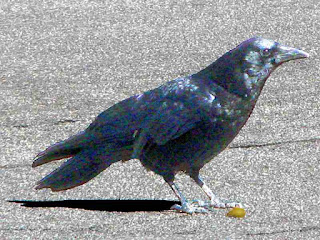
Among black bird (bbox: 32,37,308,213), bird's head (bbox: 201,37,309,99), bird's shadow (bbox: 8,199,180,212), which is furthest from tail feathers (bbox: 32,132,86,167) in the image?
bird's head (bbox: 201,37,309,99)

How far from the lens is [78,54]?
8.05m

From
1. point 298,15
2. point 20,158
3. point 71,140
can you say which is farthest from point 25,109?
point 298,15

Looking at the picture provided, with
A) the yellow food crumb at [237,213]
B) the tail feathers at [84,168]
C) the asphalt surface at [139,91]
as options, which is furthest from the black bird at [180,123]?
the asphalt surface at [139,91]

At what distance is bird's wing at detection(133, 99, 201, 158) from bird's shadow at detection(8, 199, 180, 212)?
0.40 meters

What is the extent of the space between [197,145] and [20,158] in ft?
5.24

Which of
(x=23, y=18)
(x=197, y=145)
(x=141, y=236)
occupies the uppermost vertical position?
(x=197, y=145)

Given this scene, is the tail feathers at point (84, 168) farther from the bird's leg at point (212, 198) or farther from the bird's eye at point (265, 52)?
the bird's eye at point (265, 52)

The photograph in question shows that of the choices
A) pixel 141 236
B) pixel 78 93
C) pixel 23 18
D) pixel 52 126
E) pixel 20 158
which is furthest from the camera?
pixel 23 18

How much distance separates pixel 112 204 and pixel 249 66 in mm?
1123

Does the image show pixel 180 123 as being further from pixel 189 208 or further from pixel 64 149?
pixel 64 149

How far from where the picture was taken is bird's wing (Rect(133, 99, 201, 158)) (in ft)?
15.7

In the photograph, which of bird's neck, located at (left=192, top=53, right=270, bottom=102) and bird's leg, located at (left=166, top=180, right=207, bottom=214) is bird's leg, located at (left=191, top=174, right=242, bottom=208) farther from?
bird's neck, located at (left=192, top=53, right=270, bottom=102)

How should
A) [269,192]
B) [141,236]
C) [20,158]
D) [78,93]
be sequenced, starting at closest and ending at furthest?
1. [141,236]
2. [269,192]
3. [20,158]
4. [78,93]

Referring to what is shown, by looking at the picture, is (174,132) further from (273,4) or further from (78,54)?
(273,4)
